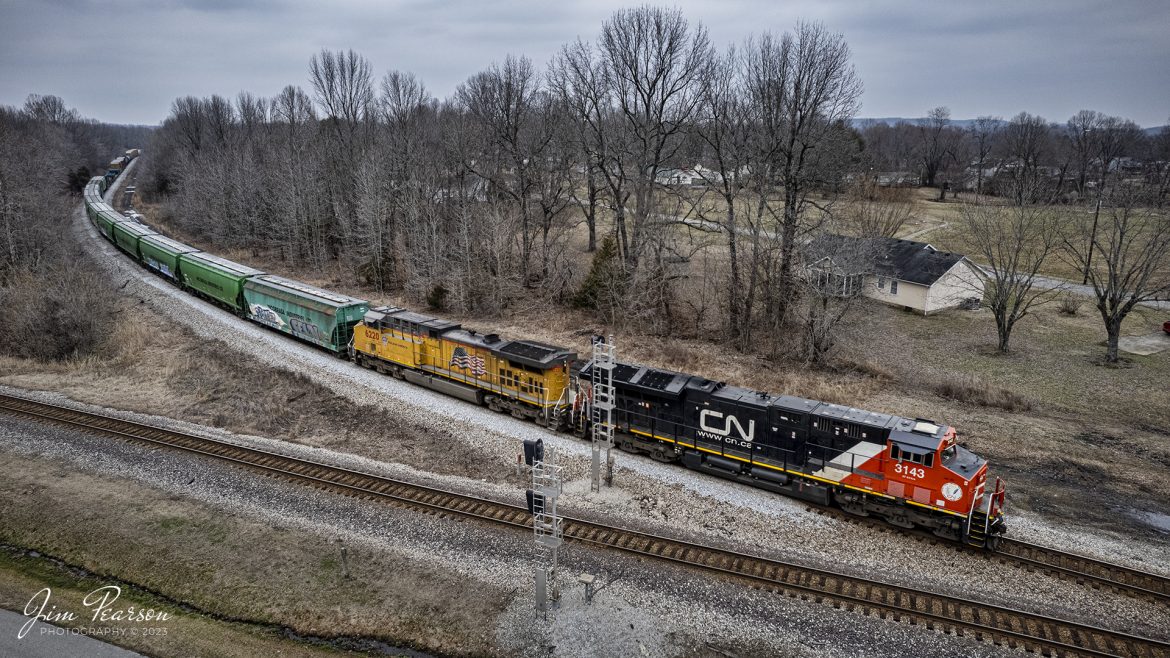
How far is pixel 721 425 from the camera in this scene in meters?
20.3

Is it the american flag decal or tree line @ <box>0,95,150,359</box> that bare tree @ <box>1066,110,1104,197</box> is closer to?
the american flag decal

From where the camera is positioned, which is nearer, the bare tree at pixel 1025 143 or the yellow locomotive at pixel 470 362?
the yellow locomotive at pixel 470 362

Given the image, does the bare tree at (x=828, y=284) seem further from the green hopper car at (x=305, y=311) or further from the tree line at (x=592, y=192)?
the green hopper car at (x=305, y=311)

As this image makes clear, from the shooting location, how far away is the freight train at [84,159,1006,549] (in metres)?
16.9

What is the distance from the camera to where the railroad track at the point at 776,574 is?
A: 13.6m


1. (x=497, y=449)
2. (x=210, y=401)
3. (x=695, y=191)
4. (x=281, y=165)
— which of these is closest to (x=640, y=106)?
(x=695, y=191)

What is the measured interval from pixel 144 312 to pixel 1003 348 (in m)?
53.1

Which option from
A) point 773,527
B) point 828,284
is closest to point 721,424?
point 773,527

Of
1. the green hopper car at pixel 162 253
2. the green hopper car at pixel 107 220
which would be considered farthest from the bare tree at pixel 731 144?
the green hopper car at pixel 107 220

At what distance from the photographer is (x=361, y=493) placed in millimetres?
19750

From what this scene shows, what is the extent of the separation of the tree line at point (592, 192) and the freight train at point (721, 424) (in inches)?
498

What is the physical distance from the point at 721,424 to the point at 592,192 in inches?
1310

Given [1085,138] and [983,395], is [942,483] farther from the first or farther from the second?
[1085,138]

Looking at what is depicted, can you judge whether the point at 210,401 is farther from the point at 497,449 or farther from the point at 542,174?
the point at 542,174
